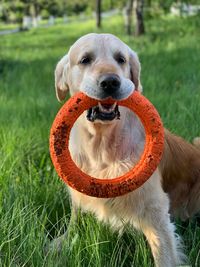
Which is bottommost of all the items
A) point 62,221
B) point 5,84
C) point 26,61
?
point 26,61

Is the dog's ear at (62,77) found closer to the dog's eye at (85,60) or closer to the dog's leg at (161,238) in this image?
the dog's eye at (85,60)

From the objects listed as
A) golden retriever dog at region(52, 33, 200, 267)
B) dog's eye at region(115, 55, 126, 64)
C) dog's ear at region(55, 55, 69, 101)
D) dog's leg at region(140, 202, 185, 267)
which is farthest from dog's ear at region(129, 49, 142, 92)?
dog's leg at region(140, 202, 185, 267)

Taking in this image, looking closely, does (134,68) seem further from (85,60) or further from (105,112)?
(105,112)

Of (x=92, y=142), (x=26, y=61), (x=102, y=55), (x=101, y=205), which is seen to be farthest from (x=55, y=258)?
(x=26, y=61)

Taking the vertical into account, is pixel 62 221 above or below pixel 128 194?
below

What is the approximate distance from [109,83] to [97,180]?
21.7 inches

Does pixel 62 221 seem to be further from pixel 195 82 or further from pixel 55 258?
pixel 195 82

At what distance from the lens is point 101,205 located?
3027 millimetres

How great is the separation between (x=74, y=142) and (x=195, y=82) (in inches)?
155

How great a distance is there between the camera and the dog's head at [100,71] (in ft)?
8.57

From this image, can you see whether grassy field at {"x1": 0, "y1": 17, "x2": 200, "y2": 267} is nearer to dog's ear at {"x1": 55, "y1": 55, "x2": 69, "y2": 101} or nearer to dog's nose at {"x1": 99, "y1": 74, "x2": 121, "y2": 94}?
dog's ear at {"x1": 55, "y1": 55, "x2": 69, "y2": 101}

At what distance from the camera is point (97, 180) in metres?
2.73

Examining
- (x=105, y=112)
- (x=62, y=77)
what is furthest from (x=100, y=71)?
(x=62, y=77)

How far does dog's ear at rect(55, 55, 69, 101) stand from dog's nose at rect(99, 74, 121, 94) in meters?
0.67
